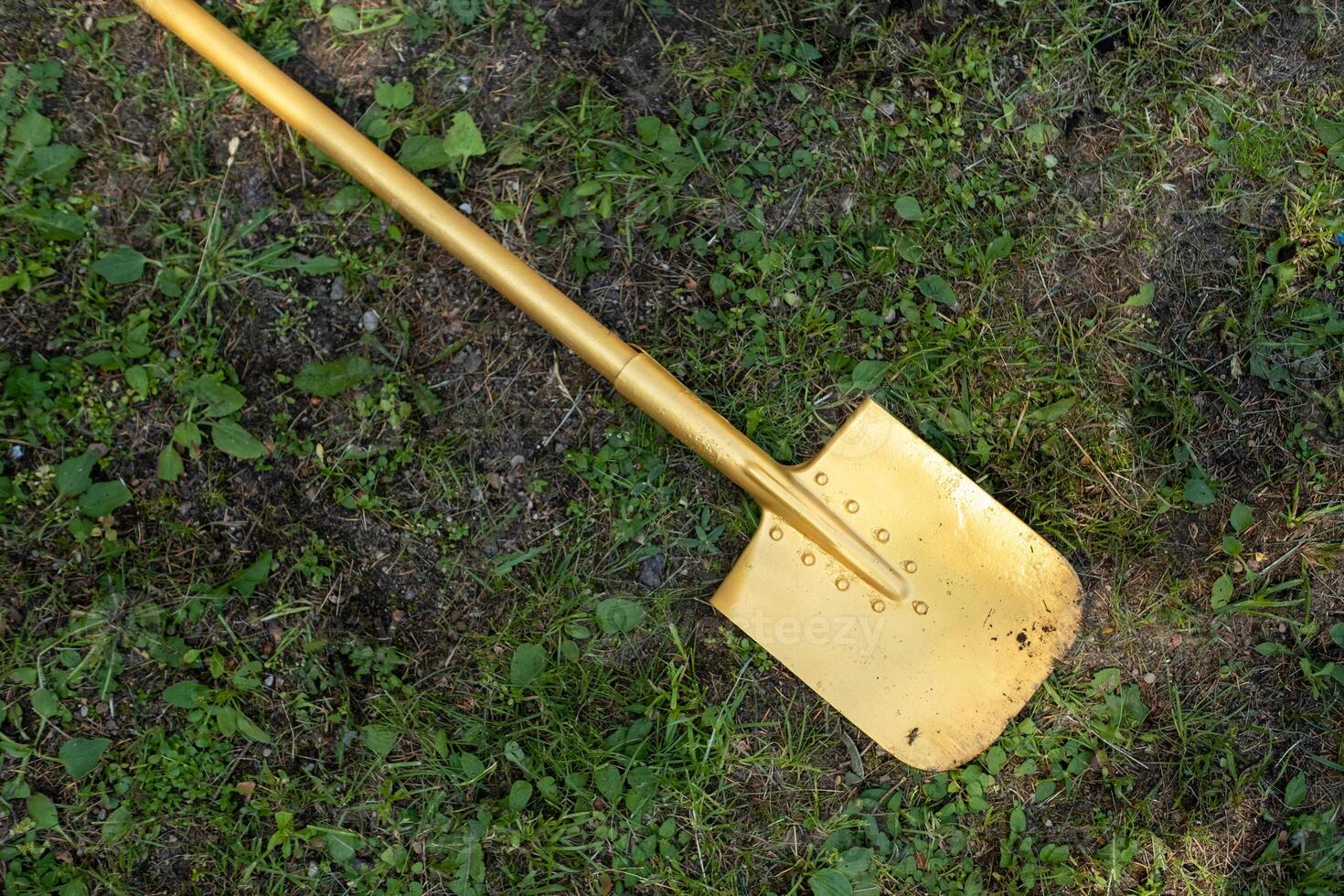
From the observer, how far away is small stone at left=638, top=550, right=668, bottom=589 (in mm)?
2078

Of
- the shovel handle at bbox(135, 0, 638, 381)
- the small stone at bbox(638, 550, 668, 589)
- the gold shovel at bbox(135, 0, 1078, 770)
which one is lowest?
the small stone at bbox(638, 550, 668, 589)

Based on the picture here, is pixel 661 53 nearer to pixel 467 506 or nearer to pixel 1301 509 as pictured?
pixel 467 506

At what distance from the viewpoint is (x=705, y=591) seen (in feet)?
6.82

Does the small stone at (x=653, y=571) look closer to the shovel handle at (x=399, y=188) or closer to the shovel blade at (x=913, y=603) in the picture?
the shovel blade at (x=913, y=603)

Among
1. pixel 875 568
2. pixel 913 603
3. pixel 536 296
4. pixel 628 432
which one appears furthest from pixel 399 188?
pixel 913 603

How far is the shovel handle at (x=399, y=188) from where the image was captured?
190cm

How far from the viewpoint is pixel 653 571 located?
6.82 ft

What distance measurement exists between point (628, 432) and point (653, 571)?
0.36 meters

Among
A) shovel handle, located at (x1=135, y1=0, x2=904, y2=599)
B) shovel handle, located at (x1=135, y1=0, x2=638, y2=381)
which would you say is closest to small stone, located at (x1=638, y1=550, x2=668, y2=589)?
shovel handle, located at (x1=135, y1=0, x2=904, y2=599)

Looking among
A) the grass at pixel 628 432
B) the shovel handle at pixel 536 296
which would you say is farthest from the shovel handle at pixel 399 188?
the grass at pixel 628 432

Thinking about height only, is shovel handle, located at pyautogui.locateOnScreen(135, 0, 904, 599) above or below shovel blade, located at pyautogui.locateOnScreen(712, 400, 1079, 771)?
above

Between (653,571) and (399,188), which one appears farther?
(653,571)

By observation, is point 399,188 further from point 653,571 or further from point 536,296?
point 653,571

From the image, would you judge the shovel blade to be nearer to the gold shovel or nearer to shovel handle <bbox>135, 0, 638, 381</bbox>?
the gold shovel
